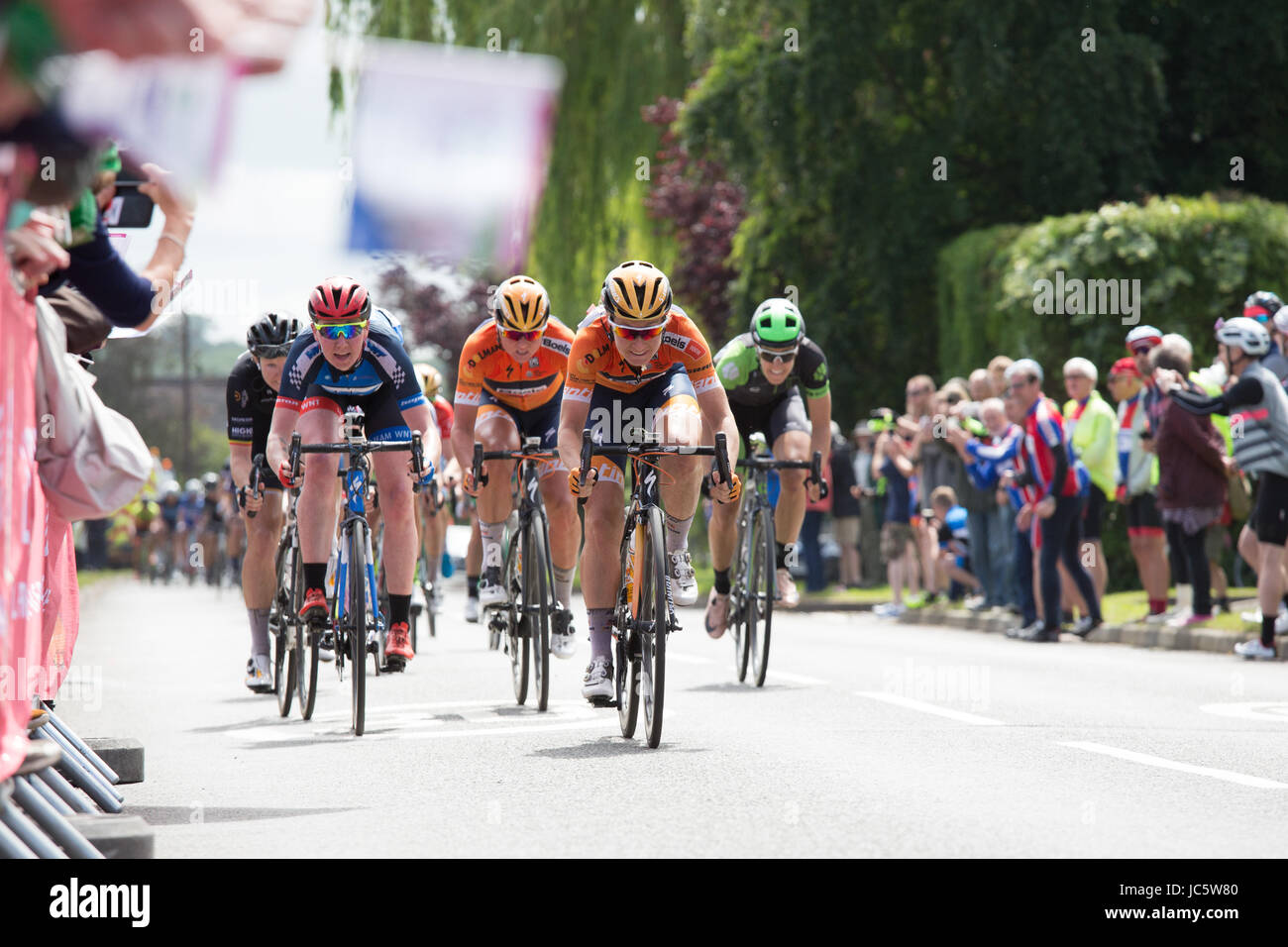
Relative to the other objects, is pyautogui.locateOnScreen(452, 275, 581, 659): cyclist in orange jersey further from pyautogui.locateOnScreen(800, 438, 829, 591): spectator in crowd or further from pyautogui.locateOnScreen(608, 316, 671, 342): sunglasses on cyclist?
pyautogui.locateOnScreen(800, 438, 829, 591): spectator in crowd

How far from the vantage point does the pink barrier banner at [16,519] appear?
464cm

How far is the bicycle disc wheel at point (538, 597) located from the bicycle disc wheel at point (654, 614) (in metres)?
1.62

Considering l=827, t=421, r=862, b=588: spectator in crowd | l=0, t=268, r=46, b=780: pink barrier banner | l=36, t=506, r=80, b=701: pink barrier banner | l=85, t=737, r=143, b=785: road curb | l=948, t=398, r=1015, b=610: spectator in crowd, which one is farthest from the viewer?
l=827, t=421, r=862, b=588: spectator in crowd

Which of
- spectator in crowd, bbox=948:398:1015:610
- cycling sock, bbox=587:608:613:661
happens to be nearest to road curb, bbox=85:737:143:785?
cycling sock, bbox=587:608:613:661

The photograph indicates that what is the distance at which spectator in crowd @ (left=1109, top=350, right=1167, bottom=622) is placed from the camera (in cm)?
1633

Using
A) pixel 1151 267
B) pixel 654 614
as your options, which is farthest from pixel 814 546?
pixel 654 614

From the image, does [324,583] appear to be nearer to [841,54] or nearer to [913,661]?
[913,661]

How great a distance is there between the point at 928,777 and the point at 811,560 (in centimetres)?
1644

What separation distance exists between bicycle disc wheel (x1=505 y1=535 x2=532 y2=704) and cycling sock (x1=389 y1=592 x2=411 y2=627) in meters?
0.77

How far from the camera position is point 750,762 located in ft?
26.9

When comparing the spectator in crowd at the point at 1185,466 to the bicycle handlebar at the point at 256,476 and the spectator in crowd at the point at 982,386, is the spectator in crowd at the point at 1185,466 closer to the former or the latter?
the spectator in crowd at the point at 982,386

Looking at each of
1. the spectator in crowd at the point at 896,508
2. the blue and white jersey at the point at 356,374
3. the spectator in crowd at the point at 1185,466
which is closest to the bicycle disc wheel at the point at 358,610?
the blue and white jersey at the point at 356,374

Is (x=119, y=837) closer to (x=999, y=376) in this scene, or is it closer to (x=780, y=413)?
(x=780, y=413)

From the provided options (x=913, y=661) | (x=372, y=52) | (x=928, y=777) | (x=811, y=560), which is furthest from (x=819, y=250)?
(x=372, y=52)
